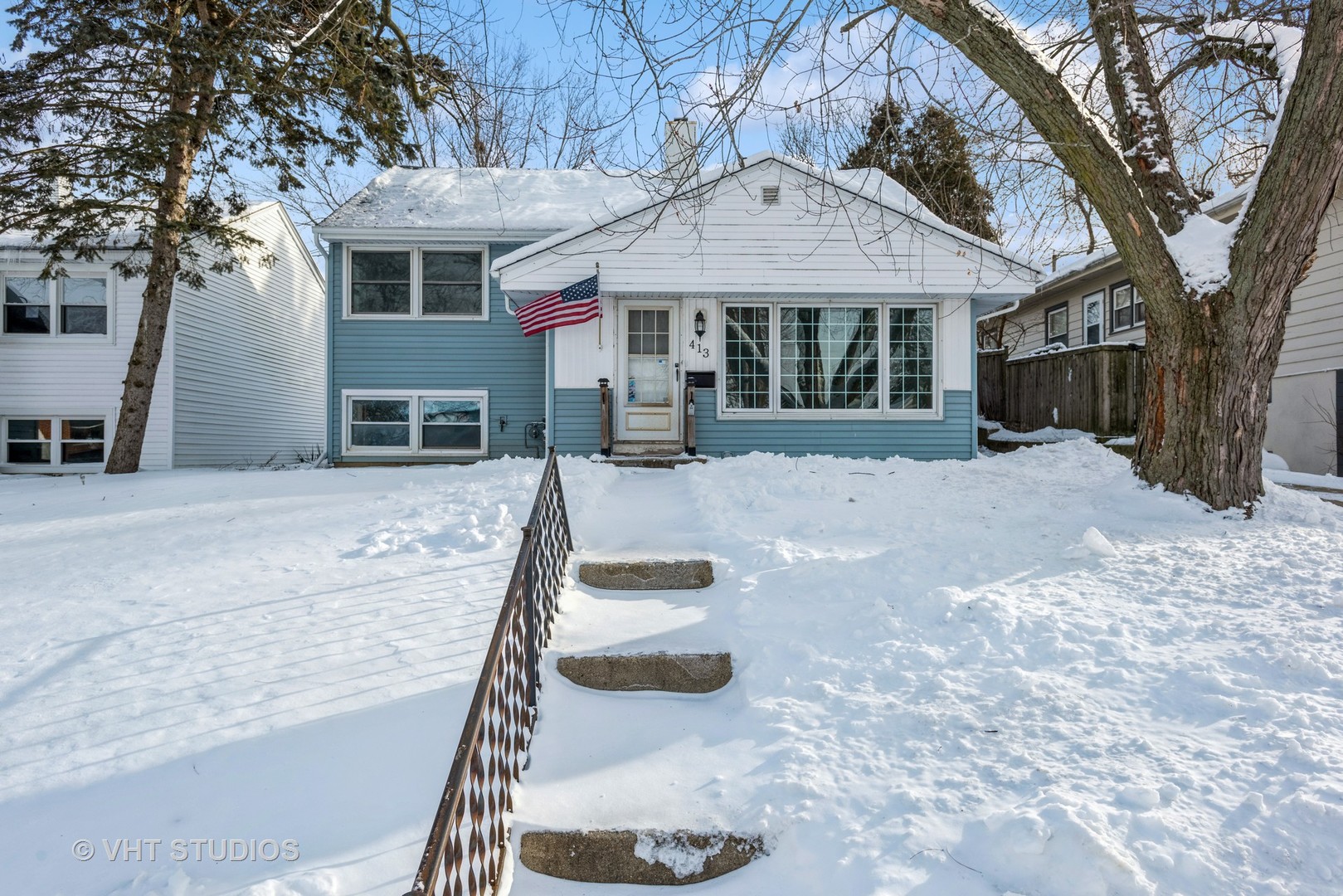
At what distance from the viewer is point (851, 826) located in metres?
2.61

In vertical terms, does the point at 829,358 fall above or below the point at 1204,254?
below

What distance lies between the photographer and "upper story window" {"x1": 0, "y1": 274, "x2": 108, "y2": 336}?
12445mm

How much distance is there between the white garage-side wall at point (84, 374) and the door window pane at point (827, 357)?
1103 centimetres

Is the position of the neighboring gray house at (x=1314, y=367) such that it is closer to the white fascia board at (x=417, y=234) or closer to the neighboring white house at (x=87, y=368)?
the white fascia board at (x=417, y=234)

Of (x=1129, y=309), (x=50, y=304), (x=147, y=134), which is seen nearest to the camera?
(x=147, y=134)

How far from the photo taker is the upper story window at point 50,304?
40.8 ft

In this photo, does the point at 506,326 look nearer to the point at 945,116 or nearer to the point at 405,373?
the point at 405,373

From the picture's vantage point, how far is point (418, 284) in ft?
40.4

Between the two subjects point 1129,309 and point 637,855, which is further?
point 1129,309

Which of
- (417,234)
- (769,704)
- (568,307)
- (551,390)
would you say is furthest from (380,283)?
(769,704)

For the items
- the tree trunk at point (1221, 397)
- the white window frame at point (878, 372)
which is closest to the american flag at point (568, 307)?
the white window frame at point (878, 372)

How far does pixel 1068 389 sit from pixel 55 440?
18.2 m

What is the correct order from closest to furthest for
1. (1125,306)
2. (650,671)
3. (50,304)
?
(650,671), (50,304), (1125,306)

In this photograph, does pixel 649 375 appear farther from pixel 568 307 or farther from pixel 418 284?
pixel 418 284
